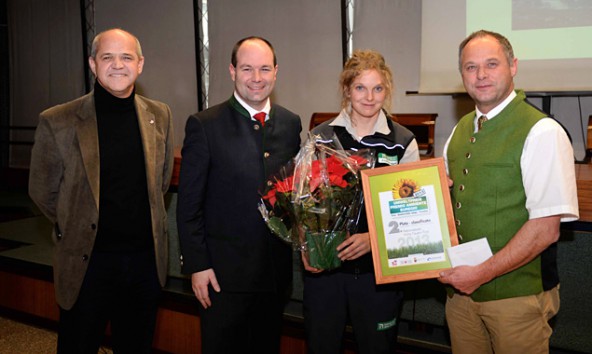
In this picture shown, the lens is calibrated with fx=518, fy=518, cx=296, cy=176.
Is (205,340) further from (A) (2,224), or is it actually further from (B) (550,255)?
(A) (2,224)

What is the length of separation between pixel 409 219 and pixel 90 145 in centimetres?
122

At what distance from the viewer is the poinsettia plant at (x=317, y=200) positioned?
1.70 meters

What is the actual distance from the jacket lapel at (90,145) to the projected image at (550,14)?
4310 millimetres

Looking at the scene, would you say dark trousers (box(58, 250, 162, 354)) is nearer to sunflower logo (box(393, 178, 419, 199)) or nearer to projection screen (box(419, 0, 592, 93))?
sunflower logo (box(393, 178, 419, 199))

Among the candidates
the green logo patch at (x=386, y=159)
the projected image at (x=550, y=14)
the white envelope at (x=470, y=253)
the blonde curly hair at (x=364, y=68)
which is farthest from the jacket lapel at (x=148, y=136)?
the projected image at (x=550, y=14)

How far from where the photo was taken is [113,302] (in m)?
2.09

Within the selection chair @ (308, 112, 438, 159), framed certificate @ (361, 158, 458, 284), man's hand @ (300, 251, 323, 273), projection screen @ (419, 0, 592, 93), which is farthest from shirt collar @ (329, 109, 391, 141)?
projection screen @ (419, 0, 592, 93)

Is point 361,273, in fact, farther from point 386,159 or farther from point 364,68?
point 364,68

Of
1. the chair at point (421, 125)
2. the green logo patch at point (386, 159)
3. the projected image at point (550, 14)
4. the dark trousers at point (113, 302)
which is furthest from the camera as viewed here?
A: the chair at point (421, 125)

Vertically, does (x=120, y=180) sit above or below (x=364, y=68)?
below

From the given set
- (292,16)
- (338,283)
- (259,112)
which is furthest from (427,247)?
(292,16)

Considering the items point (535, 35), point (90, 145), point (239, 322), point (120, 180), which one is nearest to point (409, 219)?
point (239, 322)

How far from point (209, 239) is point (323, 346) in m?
0.58

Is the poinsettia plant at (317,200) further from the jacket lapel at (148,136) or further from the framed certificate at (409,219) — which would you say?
the jacket lapel at (148,136)
